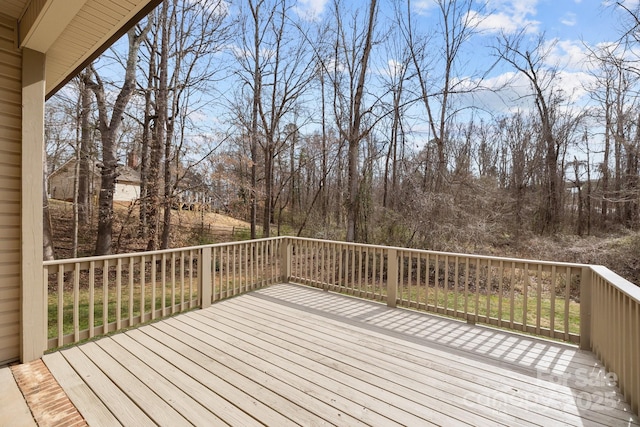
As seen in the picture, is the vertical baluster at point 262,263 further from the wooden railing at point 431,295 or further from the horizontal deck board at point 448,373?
the horizontal deck board at point 448,373

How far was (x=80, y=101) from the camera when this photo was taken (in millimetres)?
7293

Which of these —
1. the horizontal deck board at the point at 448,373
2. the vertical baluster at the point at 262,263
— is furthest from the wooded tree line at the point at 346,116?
the horizontal deck board at the point at 448,373

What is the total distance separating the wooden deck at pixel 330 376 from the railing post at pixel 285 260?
1825 millimetres

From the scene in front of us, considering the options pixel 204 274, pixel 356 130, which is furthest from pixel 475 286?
pixel 356 130

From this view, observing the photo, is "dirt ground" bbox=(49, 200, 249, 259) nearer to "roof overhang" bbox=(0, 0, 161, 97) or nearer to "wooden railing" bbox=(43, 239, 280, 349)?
"wooden railing" bbox=(43, 239, 280, 349)

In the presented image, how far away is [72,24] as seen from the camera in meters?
2.30

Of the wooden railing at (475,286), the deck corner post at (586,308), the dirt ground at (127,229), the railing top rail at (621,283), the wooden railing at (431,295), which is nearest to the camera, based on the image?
the railing top rail at (621,283)

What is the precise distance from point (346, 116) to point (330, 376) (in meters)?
8.18

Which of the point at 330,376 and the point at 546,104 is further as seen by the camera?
the point at 546,104

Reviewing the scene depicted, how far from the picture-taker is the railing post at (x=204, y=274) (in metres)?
4.12

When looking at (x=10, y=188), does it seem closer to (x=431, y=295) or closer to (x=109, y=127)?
(x=109, y=127)

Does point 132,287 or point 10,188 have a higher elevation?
point 10,188

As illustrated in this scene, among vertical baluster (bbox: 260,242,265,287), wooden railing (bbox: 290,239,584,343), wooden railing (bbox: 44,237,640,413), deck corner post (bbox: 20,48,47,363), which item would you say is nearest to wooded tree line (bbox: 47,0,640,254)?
wooden railing (bbox: 290,239,584,343)

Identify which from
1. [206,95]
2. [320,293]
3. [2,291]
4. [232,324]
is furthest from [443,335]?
[206,95]
